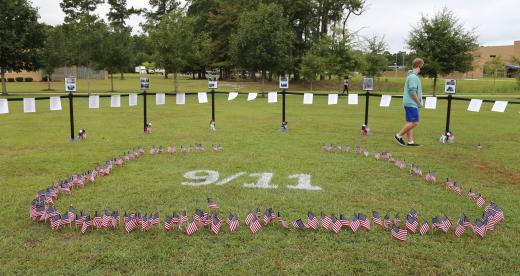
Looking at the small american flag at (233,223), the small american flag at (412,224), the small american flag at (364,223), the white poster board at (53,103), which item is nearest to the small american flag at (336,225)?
the small american flag at (364,223)

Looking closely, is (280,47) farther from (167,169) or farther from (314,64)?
(167,169)

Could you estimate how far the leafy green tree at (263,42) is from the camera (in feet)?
107

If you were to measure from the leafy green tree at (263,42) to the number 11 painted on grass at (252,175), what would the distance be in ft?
84.8

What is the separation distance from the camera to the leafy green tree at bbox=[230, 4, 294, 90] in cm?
3247

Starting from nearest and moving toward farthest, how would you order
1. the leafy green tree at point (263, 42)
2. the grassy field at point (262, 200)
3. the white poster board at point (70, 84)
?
the grassy field at point (262, 200) < the white poster board at point (70, 84) < the leafy green tree at point (263, 42)

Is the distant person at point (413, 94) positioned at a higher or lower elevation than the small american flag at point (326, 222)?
higher

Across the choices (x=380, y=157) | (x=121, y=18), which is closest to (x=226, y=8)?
(x=121, y=18)

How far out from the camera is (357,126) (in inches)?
577

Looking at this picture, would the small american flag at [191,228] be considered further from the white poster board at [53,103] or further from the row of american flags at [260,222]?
the white poster board at [53,103]

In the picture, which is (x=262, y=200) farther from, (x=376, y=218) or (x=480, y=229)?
(x=480, y=229)

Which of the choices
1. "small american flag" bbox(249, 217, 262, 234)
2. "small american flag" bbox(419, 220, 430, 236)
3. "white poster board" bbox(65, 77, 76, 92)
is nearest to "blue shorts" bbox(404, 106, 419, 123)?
"small american flag" bbox(419, 220, 430, 236)

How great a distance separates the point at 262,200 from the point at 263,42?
91.2 ft

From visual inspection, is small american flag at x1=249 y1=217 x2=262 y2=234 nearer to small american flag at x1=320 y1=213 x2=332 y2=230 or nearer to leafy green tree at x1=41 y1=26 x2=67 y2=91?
small american flag at x1=320 y1=213 x2=332 y2=230

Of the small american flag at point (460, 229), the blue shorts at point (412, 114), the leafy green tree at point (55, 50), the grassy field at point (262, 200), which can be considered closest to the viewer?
the grassy field at point (262, 200)
